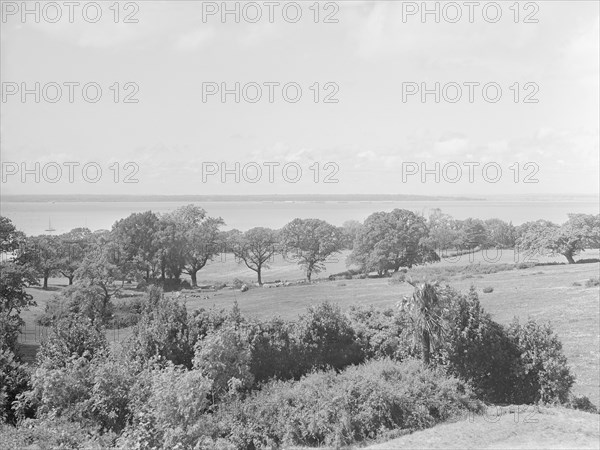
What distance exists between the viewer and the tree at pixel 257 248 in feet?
143

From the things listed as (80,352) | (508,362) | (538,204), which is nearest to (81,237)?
(80,352)

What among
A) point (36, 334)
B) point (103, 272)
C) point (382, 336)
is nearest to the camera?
point (382, 336)

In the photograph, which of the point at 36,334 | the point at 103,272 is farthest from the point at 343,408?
the point at 36,334

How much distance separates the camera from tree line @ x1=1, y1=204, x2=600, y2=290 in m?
32.8

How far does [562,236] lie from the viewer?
149ft

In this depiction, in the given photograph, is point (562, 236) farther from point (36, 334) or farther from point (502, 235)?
point (36, 334)

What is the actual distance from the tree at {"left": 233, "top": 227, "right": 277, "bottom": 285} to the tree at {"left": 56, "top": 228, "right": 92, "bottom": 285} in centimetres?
1213

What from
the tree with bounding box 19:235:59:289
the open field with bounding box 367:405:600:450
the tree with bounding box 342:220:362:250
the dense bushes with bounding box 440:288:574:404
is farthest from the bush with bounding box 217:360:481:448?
the tree with bounding box 342:220:362:250

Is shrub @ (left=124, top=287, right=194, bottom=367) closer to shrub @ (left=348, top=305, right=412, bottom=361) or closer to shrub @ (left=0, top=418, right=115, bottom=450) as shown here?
shrub @ (left=0, top=418, right=115, bottom=450)

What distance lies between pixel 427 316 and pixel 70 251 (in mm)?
22682

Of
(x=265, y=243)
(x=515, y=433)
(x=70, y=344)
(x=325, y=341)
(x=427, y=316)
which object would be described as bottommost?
(x=515, y=433)

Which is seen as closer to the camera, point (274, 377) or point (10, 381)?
point (10, 381)

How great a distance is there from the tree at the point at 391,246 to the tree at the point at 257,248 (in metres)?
8.93

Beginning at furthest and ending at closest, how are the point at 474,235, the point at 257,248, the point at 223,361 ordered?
1. the point at 474,235
2. the point at 257,248
3. the point at 223,361
